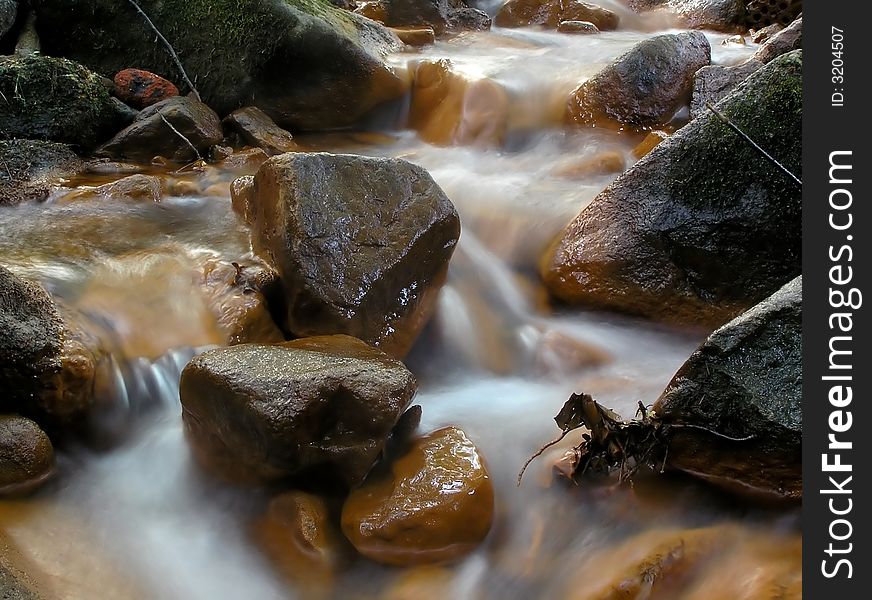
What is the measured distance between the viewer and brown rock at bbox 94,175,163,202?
17.6 ft

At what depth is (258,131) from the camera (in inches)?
260

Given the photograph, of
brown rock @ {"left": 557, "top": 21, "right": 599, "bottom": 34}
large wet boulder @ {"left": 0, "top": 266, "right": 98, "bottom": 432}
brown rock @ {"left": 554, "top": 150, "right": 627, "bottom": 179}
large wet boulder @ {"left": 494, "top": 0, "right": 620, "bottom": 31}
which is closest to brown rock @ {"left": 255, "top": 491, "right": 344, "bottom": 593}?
large wet boulder @ {"left": 0, "top": 266, "right": 98, "bottom": 432}

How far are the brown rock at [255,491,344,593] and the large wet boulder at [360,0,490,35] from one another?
7.62m

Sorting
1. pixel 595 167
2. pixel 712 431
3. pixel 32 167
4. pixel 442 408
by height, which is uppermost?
pixel 32 167

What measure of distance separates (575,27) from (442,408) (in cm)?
745

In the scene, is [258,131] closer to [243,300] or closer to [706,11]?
[243,300]

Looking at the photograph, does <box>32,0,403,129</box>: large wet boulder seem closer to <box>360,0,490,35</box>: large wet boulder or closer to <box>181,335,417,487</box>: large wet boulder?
<box>360,0,490,35</box>: large wet boulder

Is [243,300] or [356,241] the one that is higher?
[356,241]

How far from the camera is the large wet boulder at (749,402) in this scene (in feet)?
9.71

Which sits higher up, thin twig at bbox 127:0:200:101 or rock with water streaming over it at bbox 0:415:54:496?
thin twig at bbox 127:0:200:101

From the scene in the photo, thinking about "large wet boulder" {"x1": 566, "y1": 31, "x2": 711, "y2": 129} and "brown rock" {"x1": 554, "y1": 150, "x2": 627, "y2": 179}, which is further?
"large wet boulder" {"x1": 566, "y1": 31, "x2": 711, "y2": 129}

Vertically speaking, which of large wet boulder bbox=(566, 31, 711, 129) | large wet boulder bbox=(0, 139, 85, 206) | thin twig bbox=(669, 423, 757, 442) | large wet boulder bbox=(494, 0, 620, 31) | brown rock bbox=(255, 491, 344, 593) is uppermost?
large wet boulder bbox=(494, 0, 620, 31)

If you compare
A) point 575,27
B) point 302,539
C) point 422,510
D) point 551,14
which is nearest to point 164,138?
point 302,539

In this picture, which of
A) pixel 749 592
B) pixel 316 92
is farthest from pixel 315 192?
pixel 316 92
